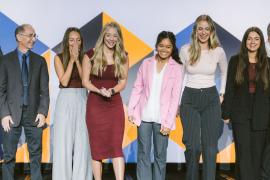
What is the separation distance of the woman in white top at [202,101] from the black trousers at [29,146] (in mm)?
1400

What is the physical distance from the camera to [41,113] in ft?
13.3

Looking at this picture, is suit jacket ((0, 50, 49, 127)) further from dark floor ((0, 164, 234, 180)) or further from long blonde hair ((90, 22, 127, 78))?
dark floor ((0, 164, 234, 180))

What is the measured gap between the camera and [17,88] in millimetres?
4012

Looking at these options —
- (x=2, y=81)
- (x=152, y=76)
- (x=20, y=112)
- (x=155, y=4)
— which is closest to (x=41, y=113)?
(x=20, y=112)

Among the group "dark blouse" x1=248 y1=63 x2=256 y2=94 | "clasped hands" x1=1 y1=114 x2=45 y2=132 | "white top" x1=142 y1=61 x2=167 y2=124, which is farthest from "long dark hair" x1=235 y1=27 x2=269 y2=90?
"clasped hands" x1=1 y1=114 x2=45 y2=132

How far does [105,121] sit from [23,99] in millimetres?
823

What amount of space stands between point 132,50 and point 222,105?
1.84 m

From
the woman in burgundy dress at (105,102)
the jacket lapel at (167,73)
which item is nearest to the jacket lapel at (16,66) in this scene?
the woman in burgundy dress at (105,102)

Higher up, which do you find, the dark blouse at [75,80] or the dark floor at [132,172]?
the dark blouse at [75,80]

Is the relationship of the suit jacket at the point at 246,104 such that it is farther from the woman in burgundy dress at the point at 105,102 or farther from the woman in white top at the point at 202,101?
the woman in burgundy dress at the point at 105,102

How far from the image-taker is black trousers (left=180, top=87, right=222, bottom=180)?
3963 mm

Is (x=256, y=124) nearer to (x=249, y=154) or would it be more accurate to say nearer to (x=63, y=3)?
(x=249, y=154)

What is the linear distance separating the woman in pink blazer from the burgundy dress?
20cm

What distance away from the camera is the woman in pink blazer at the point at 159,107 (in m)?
3.90
